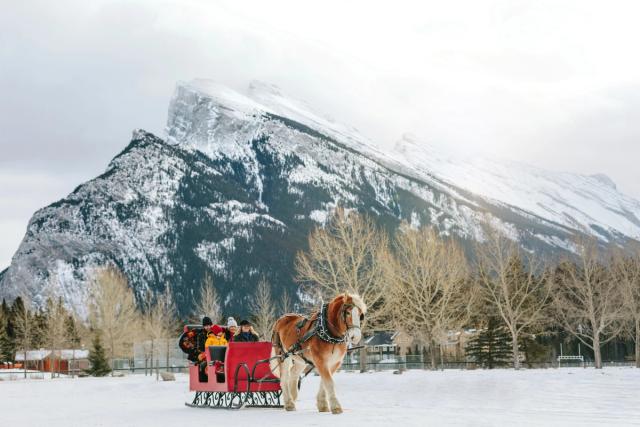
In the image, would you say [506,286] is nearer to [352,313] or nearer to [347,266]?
[347,266]

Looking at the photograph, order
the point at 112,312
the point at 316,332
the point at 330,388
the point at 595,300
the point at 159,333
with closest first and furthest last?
the point at 330,388 → the point at 316,332 → the point at 595,300 → the point at 112,312 → the point at 159,333

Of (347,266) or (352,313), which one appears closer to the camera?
(352,313)

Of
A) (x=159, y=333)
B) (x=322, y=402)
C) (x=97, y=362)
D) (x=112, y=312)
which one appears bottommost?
(x=97, y=362)

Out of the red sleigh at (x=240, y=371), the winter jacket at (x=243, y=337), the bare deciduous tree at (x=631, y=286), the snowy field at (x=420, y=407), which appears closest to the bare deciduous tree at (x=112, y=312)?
the snowy field at (x=420, y=407)

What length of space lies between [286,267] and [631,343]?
415ft

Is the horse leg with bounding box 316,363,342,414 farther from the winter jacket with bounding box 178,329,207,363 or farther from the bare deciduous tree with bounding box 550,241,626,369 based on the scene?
the bare deciduous tree with bounding box 550,241,626,369

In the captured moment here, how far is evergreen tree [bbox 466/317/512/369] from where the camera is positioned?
202 feet

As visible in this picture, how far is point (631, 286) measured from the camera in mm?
53750

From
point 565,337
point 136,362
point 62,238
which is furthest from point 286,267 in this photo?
point 565,337

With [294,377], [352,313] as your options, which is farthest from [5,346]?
[352,313]

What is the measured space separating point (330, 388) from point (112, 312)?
71381 millimetres

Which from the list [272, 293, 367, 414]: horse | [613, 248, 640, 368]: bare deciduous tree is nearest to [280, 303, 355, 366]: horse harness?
[272, 293, 367, 414]: horse

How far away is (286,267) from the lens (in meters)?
195

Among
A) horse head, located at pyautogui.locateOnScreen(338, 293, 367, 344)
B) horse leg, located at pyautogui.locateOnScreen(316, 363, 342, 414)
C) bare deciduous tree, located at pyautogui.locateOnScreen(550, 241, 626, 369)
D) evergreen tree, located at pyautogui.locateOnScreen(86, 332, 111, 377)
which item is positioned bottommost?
evergreen tree, located at pyautogui.locateOnScreen(86, 332, 111, 377)
